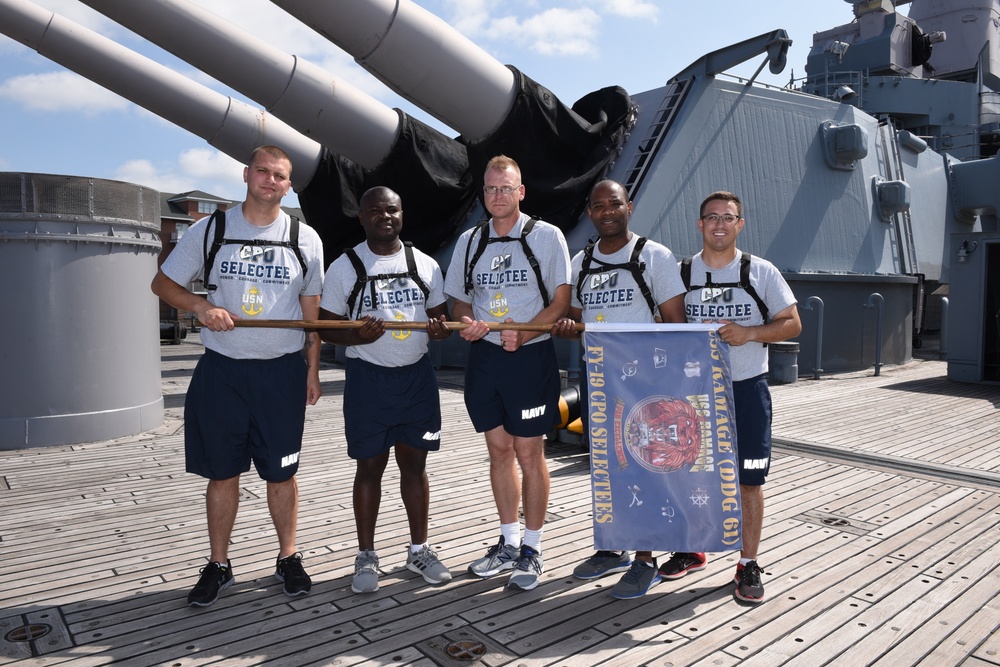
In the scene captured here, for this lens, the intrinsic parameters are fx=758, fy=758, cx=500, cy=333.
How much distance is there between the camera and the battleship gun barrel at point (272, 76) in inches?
291

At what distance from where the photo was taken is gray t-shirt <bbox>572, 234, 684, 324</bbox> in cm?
322

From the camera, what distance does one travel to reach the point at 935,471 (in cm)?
549

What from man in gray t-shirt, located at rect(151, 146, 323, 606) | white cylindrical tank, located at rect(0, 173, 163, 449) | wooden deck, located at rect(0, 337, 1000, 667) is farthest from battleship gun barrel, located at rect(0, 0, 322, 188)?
man in gray t-shirt, located at rect(151, 146, 323, 606)

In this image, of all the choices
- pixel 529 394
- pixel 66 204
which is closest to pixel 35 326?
pixel 66 204

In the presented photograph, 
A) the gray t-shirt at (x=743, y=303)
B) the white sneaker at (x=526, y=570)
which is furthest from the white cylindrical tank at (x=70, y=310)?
the gray t-shirt at (x=743, y=303)

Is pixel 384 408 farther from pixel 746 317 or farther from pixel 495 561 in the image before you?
pixel 746 317

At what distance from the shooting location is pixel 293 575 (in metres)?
3.18

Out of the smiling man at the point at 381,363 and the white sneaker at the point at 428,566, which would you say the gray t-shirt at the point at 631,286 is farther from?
the white sneaker at the point at 428,566

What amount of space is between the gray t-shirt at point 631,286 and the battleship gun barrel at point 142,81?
7564 mm

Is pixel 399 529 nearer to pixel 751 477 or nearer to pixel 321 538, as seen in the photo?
pixel 321 538

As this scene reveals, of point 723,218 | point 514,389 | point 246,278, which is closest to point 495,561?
point 514,389

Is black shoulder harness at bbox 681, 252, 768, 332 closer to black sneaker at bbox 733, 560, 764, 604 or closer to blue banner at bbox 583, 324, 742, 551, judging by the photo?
blue banner at bbox 583, 324, 742, 551

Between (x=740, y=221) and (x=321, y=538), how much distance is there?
2.59 metres

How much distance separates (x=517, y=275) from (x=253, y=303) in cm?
112
